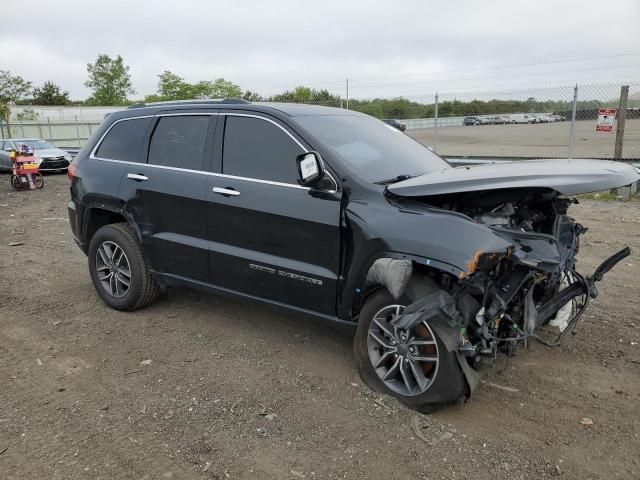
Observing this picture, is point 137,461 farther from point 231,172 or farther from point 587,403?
point 587,403

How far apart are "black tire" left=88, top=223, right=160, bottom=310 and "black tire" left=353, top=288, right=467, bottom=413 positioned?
2.25 metres

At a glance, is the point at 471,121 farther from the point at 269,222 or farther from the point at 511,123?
the point at 269,222

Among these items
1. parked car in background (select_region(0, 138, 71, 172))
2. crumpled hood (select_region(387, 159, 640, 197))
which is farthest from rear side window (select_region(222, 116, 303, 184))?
parked car in background (select_region(0, 138, 71, 172))

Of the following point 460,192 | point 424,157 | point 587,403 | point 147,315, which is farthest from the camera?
point 147,315

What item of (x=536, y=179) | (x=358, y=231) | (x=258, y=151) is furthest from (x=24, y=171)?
(x=536, y=179)

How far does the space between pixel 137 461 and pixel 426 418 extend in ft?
5.38

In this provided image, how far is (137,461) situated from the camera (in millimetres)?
2902

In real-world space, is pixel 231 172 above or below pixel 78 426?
above

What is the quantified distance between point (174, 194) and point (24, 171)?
11.6 meters

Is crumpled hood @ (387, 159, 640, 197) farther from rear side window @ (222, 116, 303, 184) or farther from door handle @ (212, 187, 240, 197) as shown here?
door handle @ (212, 187, 240, 197)

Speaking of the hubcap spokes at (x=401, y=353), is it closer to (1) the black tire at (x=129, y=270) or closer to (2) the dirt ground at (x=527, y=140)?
(1) the black tire at (x=129, y=270)

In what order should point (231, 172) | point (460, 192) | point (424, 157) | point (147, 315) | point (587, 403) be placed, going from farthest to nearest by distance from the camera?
point (147, 315), point (424, 157), point (231, 172), point (587, 403), point (460, 192)

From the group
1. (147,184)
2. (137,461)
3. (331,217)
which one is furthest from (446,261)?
(147,184)

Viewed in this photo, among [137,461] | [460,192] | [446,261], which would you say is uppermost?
[460,192]
